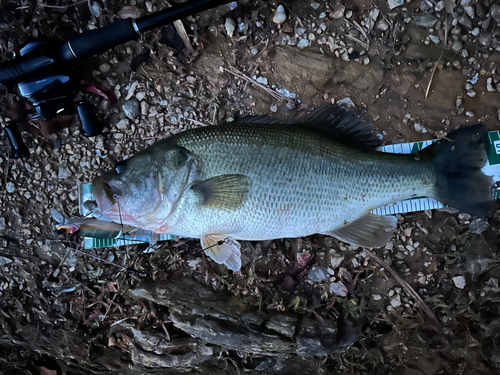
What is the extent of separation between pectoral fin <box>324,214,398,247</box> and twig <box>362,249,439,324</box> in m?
0.46

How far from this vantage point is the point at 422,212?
8.99 feet

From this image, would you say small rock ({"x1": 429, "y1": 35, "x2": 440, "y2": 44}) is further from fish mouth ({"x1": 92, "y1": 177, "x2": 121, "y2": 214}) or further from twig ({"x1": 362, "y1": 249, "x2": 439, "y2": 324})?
fish mouth ({"x1": 92, "y1": 177, "x2": 121, "y2": 214})

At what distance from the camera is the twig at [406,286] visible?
8.84ft

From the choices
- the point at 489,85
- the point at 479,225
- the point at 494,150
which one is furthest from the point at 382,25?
the point at 479,225

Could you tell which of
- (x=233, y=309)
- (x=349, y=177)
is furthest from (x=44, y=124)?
(x=349, y=177)

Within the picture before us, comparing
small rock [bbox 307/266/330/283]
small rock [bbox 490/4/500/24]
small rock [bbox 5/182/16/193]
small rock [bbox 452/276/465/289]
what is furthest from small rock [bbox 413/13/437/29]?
small rock [bbox 5/182/16/193]

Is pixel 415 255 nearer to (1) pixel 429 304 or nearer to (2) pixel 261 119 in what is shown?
(1) pixel 429 304

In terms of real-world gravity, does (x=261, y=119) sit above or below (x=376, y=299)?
above

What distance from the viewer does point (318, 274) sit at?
2793 millimetres

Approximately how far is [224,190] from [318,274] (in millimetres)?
1334

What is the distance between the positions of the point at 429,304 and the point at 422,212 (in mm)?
815

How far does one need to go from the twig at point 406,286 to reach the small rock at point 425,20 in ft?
6.71

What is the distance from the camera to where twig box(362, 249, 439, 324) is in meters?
2.69

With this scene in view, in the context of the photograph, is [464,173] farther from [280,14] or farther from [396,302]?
[280,14]
